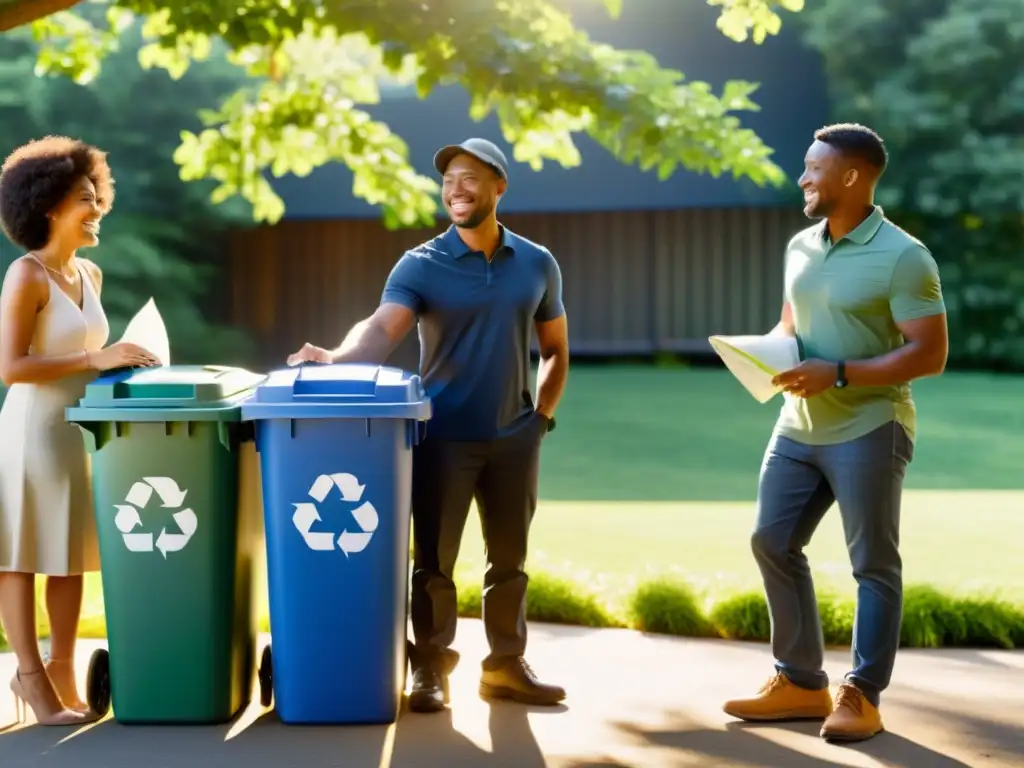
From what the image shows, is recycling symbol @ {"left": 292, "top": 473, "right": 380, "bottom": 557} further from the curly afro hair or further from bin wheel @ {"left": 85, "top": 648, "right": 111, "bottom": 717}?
the curly afro hair

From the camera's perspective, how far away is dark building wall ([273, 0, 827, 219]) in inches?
775

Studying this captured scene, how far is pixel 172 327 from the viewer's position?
61.7 ft

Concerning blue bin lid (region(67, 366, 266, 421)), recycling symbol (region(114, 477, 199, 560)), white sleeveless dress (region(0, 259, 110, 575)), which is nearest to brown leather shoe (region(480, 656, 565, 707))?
recycling symbol (region(114, 477, 199, 560))

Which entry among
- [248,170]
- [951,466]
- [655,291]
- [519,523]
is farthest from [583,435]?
[519,523]

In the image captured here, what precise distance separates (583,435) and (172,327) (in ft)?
23.0

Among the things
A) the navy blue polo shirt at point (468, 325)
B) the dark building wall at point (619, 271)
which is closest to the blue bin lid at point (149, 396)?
the navy blue polo shirt at point (468, 325)

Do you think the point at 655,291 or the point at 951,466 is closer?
the point at 951,466

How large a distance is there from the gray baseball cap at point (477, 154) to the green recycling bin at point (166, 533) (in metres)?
1.07

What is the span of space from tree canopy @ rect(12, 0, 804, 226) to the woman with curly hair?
2.63 m

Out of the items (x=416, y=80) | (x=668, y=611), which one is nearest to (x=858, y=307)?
(x=668, y=611)

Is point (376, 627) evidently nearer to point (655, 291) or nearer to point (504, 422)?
point (504, 422)

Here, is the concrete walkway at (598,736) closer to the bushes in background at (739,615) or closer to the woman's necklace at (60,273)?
the bushes in background at (739,615)

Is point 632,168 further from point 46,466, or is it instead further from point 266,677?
point 46,466

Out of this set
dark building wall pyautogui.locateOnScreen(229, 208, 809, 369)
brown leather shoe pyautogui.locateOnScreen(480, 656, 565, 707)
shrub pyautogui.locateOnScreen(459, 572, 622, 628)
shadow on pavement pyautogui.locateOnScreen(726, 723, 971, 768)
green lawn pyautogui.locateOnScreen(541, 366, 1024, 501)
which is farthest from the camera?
dark building wall pyautogui.locateOnScreen(229, 208, 809, 369)
